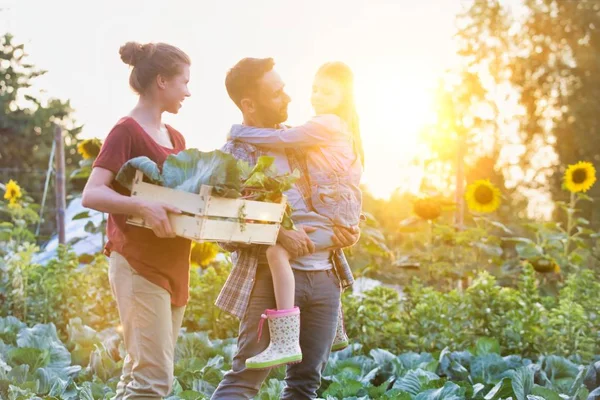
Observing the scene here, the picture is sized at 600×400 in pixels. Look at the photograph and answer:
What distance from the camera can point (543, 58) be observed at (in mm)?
18031

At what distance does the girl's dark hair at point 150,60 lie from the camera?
7.09 feet

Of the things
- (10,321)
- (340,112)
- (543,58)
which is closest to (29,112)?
(543,58)

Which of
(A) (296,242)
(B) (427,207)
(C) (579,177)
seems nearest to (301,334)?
(A) (296,242)

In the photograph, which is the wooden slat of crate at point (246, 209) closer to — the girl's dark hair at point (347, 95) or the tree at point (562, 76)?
the girl's dark hair at point (347, 95)

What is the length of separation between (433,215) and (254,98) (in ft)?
11.0

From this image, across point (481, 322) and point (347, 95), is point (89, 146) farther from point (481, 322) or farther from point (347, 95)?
point (347, 95)

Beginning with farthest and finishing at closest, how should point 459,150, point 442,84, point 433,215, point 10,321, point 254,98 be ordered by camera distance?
1. point 442,84
2. point 459,150
3. point 433,215
4. point 10,321
5. point 254,98

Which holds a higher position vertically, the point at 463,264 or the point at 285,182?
the point at 285,182

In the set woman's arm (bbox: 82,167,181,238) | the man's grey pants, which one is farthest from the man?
woman's arm (bbox: 82,167,181,238)

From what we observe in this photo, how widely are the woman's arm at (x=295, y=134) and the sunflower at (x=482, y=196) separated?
3.70 m

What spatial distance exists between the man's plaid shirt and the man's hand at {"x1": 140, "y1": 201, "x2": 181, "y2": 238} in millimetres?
388

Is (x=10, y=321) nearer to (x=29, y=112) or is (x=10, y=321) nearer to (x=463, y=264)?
(x=463, y=264)

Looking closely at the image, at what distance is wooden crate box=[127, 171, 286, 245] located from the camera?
1.96m

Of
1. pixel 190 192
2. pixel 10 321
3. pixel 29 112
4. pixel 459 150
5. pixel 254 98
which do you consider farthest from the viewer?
pixel 29 112
